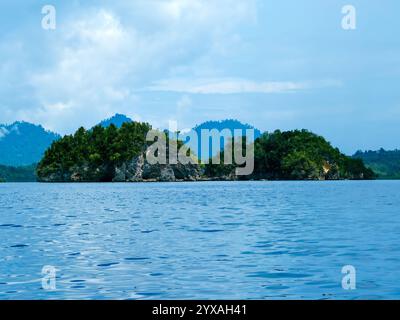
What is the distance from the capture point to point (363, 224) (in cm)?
4262

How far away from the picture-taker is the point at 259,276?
69.1 ft

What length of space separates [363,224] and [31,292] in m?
29.2

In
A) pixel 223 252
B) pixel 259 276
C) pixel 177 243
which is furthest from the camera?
pixel 177 243

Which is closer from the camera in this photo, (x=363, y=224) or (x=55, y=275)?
(x=55, y=275)
